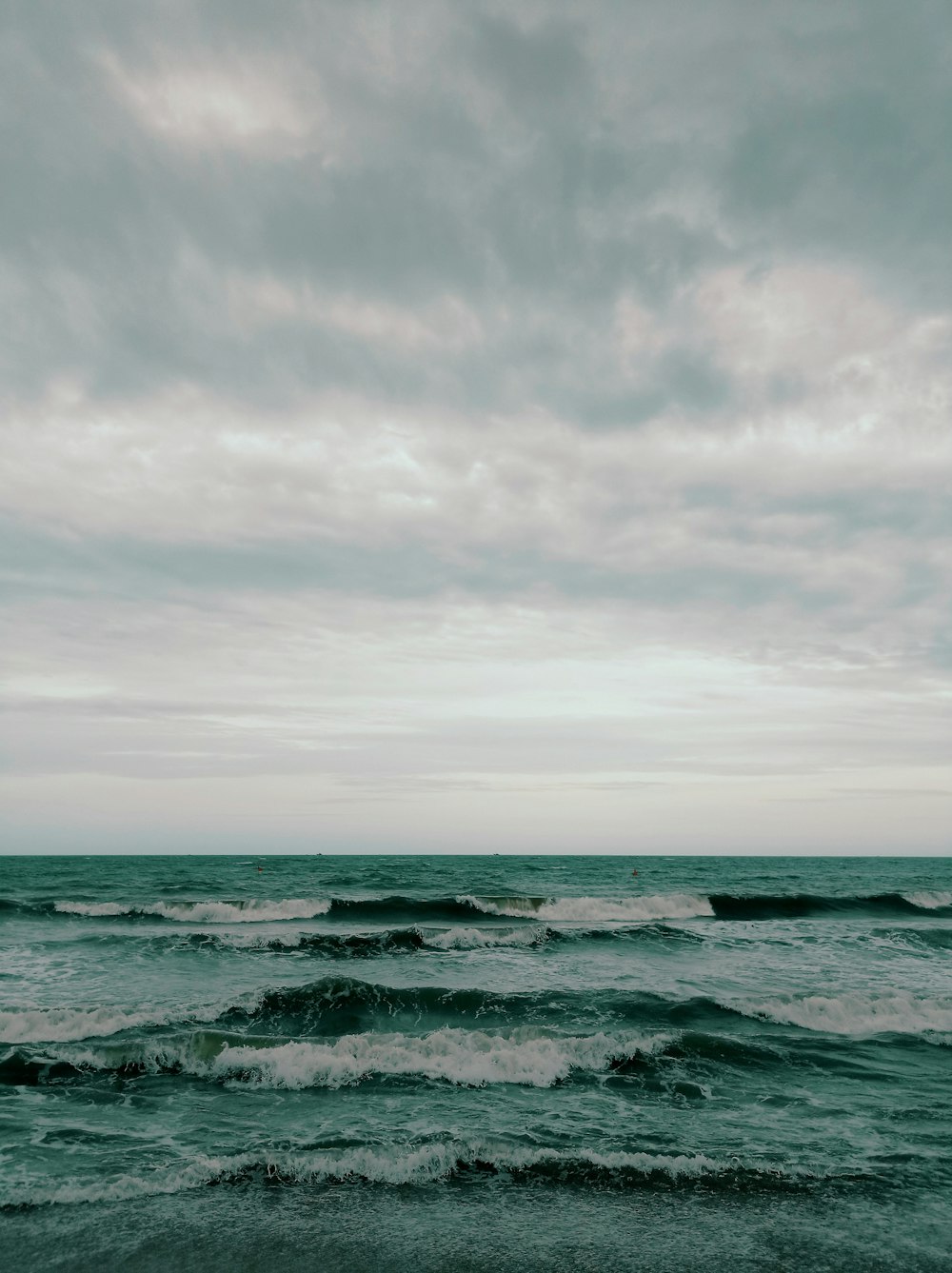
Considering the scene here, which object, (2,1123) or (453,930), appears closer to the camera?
(2,1123)

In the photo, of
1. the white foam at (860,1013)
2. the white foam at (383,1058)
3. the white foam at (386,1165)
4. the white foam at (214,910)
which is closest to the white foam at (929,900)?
the white foam at (860,1013)

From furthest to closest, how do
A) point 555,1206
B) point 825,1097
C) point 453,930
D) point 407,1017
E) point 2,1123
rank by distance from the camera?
point 453,930
point 407,1017
point 825,1097
point 2,1123
point 555,1206

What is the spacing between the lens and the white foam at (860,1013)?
15.7 meters

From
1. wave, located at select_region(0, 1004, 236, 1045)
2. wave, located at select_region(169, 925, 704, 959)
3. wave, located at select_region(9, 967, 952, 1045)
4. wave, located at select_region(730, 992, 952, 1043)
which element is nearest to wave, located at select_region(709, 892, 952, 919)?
wave, located at select_region(169, 925, 704, 959)

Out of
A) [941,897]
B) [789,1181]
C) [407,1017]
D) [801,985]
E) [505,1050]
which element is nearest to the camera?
[789,1181]

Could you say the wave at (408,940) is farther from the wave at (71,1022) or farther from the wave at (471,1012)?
the wave at (71,1022)

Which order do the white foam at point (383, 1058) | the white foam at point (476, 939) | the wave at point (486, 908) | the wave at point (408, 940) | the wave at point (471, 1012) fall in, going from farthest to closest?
the wave at point (486, 908), the white foam at point (476, 939), the wave at point (408, 940), the wave at point (471, 1012), the white foam at point (383, 1058)

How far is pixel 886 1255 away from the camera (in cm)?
696

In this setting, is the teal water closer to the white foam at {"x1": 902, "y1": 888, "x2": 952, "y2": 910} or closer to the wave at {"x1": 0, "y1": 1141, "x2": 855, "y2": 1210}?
the wave at {"x1": 0, "y1": 1141, "x2": 855, "y2": 1210}

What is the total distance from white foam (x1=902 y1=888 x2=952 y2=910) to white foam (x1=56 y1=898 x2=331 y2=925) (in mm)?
34886

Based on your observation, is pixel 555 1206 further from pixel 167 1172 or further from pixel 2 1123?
pixel 2 1123

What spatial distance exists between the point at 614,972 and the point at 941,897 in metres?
37.7

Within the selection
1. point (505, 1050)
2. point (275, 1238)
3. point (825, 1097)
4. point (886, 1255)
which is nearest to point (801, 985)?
point (825, 1097)

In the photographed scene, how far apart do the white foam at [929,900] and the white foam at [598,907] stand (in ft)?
45.9
